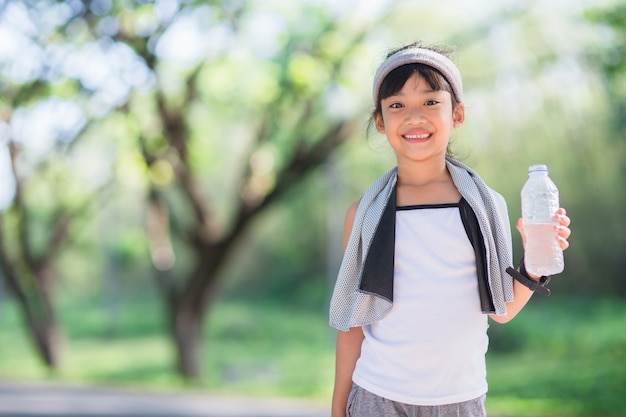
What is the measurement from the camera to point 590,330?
18.2m

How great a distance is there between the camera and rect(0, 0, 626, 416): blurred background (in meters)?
10.5

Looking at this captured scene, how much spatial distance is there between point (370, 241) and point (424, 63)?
486 millimetres

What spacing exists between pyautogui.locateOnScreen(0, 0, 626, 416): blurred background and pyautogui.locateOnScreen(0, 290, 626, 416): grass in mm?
87

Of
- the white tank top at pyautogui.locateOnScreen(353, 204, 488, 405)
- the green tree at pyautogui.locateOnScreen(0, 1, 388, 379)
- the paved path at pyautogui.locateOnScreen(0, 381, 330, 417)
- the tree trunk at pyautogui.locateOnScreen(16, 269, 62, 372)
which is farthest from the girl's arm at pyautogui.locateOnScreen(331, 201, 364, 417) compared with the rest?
the tree trunk at pyautogui.locateOnScreen(16, 269, 62, 372)

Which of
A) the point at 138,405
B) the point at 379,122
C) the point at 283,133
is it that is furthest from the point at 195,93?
the point at 379,122

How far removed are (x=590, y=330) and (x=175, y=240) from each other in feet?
42.9

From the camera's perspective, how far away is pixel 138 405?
31.1 feet

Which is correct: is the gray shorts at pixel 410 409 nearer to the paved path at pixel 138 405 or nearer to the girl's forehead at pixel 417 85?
the girl's forehead at pixel 417 85

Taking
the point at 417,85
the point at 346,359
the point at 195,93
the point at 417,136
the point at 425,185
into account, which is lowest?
the point at 346,359

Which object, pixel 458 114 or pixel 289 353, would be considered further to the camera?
pixel 289 353

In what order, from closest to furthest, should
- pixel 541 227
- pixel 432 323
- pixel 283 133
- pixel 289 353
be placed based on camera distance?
pixel 541 227, pixel 432 323, pixel 283 133, pixel 289 353

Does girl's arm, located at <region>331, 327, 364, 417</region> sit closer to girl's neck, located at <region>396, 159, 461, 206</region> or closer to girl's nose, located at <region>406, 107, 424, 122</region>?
girl's neck, located at <region>396, 159, 461, 206</region>

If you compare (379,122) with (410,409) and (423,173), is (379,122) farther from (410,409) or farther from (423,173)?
Result: (410,409)

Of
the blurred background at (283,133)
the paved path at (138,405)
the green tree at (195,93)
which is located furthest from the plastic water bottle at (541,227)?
the green tree at (195,93)
